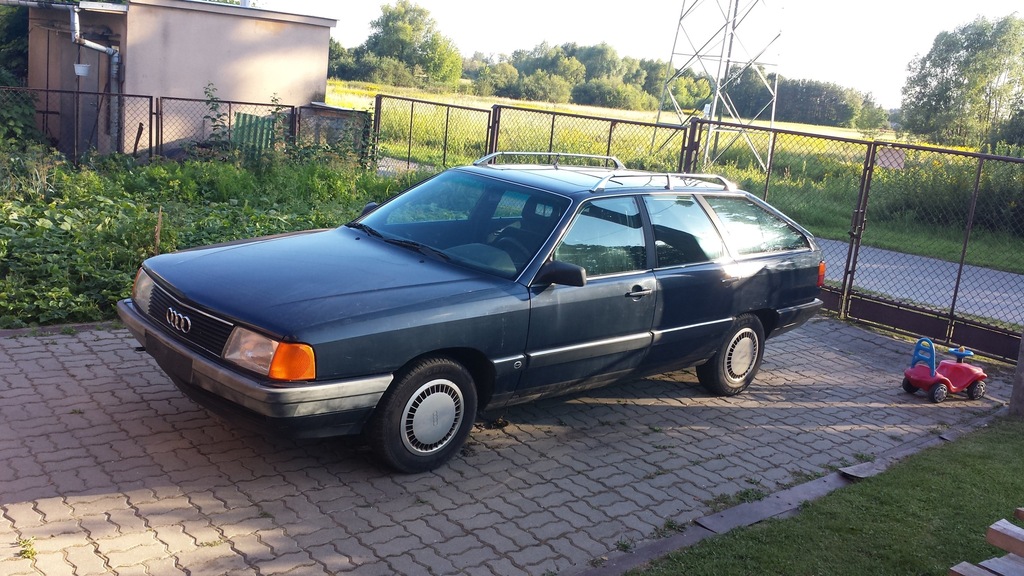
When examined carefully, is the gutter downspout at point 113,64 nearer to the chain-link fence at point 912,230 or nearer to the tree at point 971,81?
the chain-link fence at point 912,230

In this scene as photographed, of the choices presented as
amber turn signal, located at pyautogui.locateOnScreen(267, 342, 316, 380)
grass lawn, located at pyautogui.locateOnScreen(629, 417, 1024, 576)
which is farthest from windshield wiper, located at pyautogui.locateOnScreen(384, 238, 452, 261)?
grass lawn, located at pyautogui.locateOnScreen(629, 417, 1024, 576)

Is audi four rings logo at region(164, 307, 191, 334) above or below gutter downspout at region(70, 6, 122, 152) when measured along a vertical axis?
below

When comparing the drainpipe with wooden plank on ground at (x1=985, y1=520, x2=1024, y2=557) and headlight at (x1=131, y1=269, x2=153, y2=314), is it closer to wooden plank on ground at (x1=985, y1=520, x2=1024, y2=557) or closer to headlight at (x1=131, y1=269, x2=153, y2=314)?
headlight at (x1=131, y1=269, x2=153, y2=314)

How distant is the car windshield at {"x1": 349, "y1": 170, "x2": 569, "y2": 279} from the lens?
566 centimetres

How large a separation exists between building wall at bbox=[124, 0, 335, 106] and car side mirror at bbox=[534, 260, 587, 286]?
13906mm

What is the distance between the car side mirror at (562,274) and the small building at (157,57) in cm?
1213

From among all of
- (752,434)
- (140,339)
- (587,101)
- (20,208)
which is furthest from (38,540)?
(587,101)

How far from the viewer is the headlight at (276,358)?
4462 mm

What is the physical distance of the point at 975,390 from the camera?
7.75 metres

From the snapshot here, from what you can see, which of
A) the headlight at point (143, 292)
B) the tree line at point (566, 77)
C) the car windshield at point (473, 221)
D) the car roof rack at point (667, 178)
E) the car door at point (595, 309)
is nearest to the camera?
the headlight at point (143, 292)

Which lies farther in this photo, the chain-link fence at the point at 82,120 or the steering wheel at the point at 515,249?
the chain-link fence at the point at 82,120

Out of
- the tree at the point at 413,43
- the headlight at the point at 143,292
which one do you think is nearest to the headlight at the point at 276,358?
the headlight at the point at 143,292

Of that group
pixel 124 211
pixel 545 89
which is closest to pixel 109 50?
pixel 124 211

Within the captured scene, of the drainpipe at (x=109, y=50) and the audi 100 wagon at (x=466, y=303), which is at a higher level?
the drainpipe at (x=109, y=50)
